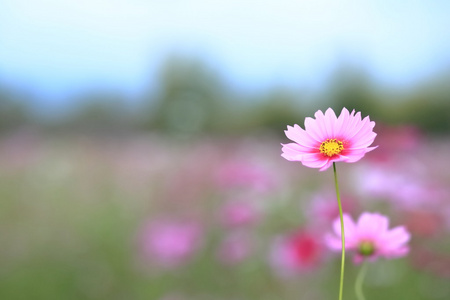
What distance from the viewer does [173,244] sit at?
1274mm

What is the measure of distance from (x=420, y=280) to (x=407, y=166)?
1.10 ft

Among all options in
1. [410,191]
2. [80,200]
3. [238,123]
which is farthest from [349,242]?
[238,123]

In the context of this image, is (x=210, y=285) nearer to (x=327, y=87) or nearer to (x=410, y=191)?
(x=410, y=191)

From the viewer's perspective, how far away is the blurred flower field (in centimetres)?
102

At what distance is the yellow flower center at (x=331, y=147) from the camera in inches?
12.5

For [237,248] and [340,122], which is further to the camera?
[237,248]

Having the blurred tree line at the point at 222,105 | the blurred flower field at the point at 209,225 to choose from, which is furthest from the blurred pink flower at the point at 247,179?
the blurred tree line at the point at 222,105

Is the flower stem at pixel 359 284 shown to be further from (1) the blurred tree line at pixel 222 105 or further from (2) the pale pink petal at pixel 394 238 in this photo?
(1) the blurred tree line at pixel 222 105

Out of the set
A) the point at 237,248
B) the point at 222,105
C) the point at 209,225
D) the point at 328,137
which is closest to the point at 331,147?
the point at 328,137

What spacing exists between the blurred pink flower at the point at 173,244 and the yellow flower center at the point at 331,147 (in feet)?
3.15

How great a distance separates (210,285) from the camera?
5.20 feet

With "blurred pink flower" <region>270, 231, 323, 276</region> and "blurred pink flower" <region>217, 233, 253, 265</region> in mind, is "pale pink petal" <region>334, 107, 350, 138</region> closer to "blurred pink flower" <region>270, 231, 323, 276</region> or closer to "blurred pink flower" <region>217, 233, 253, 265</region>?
"blurred pink flower" <region>270, 231, 323, 276</region>

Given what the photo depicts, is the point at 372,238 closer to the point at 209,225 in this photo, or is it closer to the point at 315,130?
the point at 315,130

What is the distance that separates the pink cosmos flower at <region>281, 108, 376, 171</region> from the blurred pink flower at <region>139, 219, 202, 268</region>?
3.15ft
